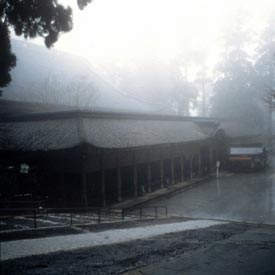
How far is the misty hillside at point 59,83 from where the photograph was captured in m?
37.5

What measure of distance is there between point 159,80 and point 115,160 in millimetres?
49716

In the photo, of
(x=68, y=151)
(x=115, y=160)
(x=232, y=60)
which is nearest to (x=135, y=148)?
(x=115, y=160)

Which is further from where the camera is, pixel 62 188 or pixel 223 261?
pixel 62 188

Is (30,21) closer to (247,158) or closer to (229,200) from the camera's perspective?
(229,200)

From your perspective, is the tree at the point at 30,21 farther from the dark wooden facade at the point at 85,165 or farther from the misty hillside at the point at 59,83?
the misty hillside at the point at 59,83

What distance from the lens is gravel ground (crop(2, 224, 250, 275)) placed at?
8.93 meters

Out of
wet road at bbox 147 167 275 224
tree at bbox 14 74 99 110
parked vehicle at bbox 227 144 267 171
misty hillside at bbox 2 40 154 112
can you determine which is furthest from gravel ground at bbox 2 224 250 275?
parked vehicle at bbox 227 144 267 171

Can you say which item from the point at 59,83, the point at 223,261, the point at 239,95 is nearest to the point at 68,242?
the point at 223,261

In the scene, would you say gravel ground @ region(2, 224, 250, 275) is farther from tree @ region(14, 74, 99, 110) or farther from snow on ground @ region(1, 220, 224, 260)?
tree @ region(14, 74, 99, 110)

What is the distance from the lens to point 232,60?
2773 inches

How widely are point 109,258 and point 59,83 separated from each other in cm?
3488

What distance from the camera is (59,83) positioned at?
43.1m

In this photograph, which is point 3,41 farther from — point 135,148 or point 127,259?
point 135,148

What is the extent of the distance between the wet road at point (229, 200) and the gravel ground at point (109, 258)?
10.7 m
